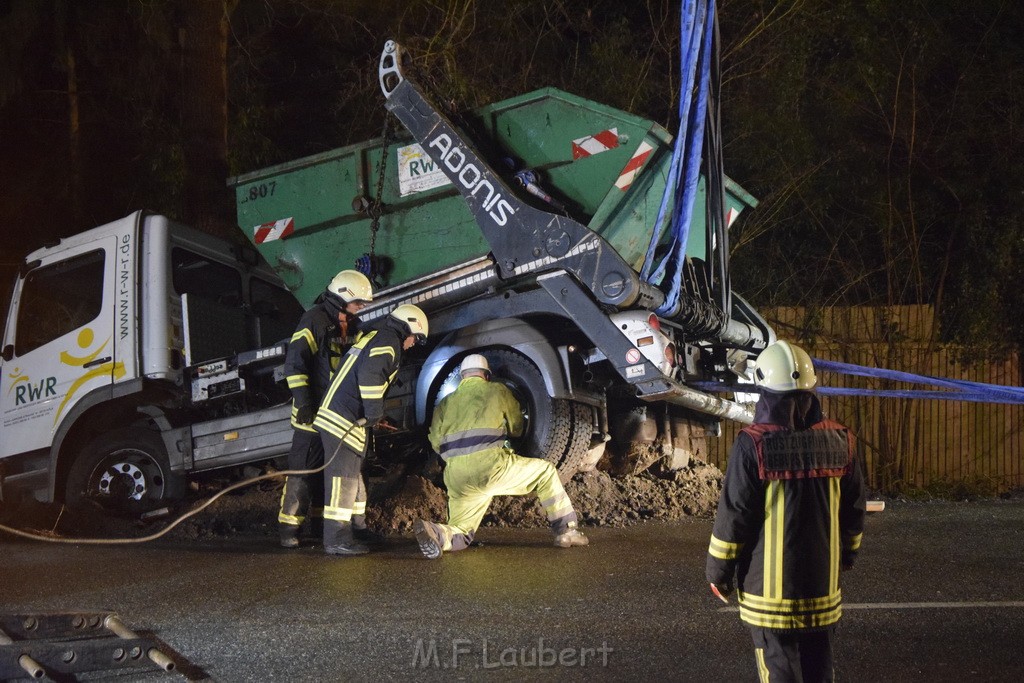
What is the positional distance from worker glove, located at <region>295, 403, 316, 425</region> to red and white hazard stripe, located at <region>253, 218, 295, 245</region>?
4.92 feet

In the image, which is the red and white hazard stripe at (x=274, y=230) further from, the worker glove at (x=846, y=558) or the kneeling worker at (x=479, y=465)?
the worker glove at (x=846, y=558)

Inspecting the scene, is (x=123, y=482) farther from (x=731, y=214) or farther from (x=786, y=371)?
(x=786, y=371)

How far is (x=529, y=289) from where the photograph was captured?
20.8 ft

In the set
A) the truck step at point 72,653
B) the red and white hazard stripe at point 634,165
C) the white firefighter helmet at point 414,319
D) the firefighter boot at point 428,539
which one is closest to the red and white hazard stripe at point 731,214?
the red and white hazard stripe at point 634,165

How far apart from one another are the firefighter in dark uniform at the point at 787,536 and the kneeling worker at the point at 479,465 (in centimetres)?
309

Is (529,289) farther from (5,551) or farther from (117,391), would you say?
(5,551)

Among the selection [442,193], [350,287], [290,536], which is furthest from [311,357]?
[442,193]

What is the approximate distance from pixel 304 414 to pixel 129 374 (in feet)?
6.19

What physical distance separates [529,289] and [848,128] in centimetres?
614

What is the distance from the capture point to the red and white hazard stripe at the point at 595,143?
616 cm

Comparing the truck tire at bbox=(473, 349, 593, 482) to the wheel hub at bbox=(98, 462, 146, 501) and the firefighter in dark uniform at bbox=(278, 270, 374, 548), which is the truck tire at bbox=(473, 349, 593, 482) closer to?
the firefighter in dark uniform at bbox=(278, 270, 374, 548)

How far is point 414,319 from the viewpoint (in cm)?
645

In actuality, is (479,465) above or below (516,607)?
above

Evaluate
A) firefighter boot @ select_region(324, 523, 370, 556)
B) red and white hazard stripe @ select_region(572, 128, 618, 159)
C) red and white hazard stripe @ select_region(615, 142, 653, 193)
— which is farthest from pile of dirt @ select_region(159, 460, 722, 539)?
red and white hazard stripe @ select_region(572, 128, 618, 159)
